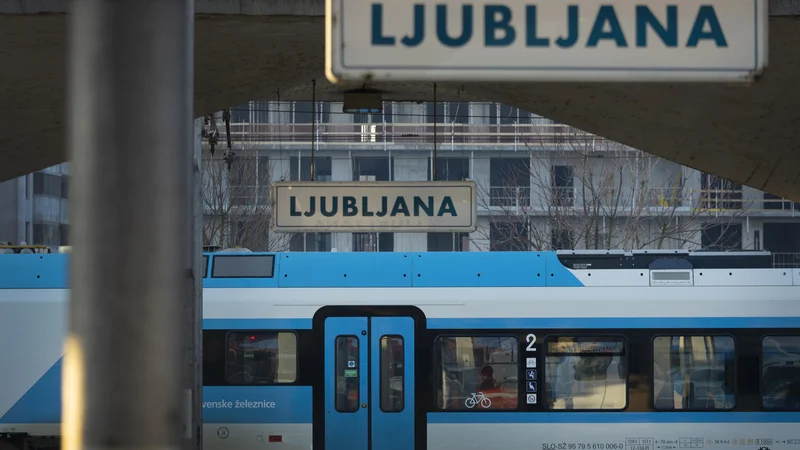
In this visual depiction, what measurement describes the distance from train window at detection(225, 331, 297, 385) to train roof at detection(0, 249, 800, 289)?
1.97 feet

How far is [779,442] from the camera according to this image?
459 inches

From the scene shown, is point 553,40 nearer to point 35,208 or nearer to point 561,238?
point 561,238

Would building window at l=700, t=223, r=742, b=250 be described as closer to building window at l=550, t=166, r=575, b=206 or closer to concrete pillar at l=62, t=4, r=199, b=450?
building window at l=550, t=166, r=575, b=206

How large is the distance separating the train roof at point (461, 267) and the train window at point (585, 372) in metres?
0.69

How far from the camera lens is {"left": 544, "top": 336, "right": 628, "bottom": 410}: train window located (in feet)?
38.7

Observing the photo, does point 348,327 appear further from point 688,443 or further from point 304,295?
point 688,443

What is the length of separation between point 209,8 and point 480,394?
657 cm

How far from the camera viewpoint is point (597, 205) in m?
29.4

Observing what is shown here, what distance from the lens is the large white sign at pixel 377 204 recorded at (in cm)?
1078

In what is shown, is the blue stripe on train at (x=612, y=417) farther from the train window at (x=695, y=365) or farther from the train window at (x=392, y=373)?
the train window at (x=392, y=373)

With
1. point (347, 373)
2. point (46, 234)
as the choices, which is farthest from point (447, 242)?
point (347, 373)

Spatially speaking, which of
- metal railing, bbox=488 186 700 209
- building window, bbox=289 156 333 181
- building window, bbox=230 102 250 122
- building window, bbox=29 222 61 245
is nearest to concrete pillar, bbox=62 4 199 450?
metal railing, bbox=488 186 700 209

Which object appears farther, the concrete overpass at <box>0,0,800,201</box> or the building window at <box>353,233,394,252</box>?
the building window at <box>353,233,394,252</box>

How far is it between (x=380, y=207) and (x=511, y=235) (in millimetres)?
21312
